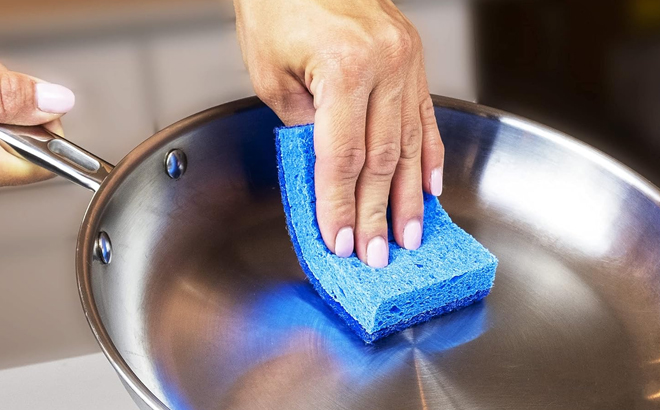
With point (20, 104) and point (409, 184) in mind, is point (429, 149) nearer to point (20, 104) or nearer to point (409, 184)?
point (409, 184)

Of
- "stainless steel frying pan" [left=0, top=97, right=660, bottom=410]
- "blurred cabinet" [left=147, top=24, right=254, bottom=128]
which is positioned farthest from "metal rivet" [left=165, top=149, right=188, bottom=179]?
"blurred cabinet" [left=147, top=24, right=254, bottom=128]

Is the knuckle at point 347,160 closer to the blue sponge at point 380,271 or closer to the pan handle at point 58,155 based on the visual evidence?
the blue sponge at point 380,271

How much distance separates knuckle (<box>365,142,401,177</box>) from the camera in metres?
0.47

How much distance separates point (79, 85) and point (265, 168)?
31 cm

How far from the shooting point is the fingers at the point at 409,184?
489 mm

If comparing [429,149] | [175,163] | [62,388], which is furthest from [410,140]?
[62,388]

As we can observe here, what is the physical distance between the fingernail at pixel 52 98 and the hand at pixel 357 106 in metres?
0.14

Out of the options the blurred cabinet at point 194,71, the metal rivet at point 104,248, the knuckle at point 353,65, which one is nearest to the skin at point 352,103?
the knuckle at point 353,65

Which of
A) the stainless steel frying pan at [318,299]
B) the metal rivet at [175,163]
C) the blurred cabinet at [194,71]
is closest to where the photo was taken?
the stainless steel frying pan at [318,299]

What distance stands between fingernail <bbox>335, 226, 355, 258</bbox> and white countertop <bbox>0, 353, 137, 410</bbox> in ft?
0.72

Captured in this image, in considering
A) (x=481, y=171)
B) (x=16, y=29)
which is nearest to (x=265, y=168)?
(x=481, y=171)

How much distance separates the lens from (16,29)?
84 cm

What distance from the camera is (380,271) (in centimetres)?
47

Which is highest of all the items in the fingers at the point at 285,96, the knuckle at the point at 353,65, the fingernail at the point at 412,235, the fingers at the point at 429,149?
the knuckle at the point at 353,65
